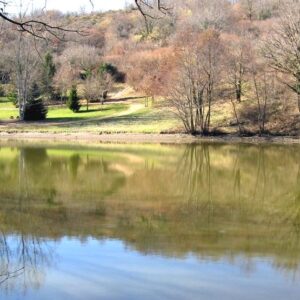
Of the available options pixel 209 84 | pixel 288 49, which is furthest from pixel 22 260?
pixel 288 49

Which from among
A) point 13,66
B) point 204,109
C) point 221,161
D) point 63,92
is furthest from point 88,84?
point 221,161

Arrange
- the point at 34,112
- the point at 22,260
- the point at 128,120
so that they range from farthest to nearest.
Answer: the point at 34,112, the point at 128,120, the point at 22,260

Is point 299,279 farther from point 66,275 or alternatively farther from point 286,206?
point 286,206

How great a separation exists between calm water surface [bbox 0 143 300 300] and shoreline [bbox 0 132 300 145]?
41.3ft

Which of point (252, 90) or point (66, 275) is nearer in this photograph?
point (66, 275)

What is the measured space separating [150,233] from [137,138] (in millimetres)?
25086

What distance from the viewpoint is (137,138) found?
35750mm

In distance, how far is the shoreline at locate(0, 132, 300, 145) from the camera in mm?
33938

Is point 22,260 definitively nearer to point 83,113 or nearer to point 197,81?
point 197,81

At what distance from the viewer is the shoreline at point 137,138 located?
33.9m

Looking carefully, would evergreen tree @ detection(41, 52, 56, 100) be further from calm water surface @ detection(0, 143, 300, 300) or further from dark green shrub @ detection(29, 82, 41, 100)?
calm water surface @ detection(0, 143, 300, 300)

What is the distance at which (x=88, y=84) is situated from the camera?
52469mm

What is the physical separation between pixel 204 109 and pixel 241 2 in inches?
Answer: 2290

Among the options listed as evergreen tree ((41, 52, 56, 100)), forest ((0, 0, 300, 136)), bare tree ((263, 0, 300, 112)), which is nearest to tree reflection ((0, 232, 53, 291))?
forest ((0, 0, 300, 136))
